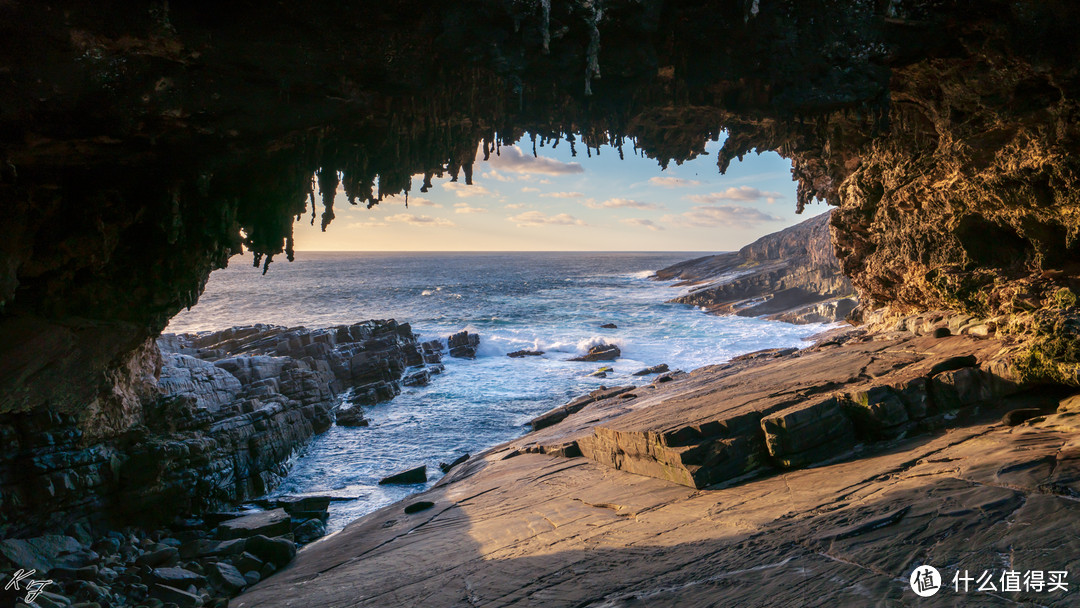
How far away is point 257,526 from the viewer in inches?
386

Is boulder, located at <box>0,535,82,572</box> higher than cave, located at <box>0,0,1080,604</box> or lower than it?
lower

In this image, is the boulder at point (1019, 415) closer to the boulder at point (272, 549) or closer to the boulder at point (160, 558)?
the boulder at point (272, 549)

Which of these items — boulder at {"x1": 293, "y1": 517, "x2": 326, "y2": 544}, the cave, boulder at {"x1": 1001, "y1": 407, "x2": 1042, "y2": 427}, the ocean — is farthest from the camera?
the ocean

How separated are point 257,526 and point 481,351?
21462 mm

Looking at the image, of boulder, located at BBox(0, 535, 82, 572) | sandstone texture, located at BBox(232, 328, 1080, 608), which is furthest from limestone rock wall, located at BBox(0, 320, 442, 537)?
sandstone texture, located at BBox(232, 328, 1080, 608)

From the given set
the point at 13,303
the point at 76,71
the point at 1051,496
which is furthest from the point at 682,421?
the point at 13,303

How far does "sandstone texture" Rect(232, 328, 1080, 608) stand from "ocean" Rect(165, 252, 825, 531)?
14.3 feet

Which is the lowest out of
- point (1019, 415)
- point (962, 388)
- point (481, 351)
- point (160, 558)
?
point (160, 558)

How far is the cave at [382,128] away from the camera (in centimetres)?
607

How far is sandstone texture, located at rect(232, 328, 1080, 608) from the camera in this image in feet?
16.2

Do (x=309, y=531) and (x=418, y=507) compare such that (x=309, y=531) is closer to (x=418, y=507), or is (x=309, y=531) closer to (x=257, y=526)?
(x=257, y=526)

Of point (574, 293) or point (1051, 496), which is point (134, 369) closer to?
point (1051, 496)

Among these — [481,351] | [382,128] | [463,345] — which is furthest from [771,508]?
[481,351]
